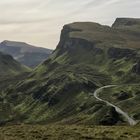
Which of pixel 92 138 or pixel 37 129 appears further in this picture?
pixel 37 129

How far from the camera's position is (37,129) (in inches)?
3022

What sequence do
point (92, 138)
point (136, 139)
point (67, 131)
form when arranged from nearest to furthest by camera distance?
point (136, 139) < point (92, 138) < point (67, 131)

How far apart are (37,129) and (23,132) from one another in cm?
392

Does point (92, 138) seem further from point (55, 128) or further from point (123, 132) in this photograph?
point (55, 128)

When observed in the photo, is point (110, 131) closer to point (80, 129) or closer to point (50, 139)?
point (80, 129)

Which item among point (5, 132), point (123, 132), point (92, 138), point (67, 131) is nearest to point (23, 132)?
point (5, 132)

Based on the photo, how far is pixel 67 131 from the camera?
Result: 73.4m

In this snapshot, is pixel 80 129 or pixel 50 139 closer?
pixel 50 139

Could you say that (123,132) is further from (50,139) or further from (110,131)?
(50,139)

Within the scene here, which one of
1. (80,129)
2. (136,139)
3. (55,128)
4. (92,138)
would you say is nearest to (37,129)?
(55,128)

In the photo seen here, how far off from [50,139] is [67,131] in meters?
6.89

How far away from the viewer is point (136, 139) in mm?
63375

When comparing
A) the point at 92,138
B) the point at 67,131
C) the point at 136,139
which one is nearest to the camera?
the point at 136,139

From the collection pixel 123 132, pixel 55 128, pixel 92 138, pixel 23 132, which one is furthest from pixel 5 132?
pixel 123 132
